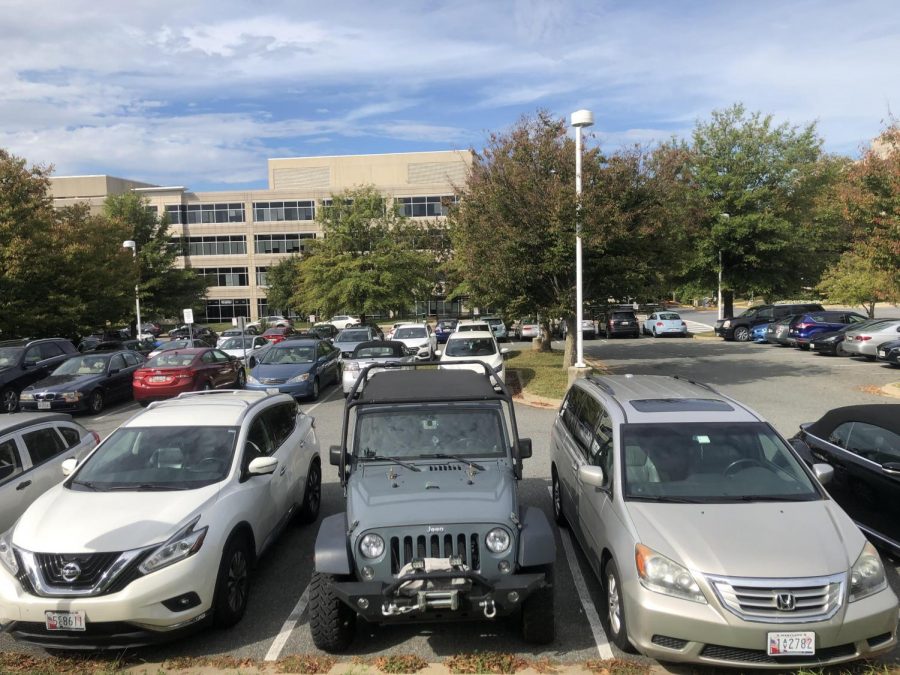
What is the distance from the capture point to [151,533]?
5008 mm

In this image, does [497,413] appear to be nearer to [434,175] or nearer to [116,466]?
[116,466]

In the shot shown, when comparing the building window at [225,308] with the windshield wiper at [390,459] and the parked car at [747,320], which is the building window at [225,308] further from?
the windshield wiper at [390,459]

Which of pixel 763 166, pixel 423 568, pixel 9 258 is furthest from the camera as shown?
pixel 763 166

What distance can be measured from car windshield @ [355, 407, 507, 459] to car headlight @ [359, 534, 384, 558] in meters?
1.06

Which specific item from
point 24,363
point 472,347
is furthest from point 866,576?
point 24,363

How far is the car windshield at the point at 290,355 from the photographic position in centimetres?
1858

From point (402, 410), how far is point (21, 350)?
55.8 feet

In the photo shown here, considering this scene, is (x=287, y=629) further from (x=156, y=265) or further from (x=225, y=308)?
(x=225, y=308)

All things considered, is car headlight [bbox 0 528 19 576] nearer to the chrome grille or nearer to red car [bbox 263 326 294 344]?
the chrome grille

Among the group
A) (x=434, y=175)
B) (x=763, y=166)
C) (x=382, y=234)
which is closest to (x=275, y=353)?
(x=382, y=234)

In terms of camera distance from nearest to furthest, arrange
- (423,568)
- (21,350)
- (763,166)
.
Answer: (423,568) → (21,350) → (763,166)

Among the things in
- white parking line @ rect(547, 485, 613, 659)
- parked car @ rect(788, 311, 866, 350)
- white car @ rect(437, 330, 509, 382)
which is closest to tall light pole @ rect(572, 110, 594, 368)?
white car @ rect(437, 330, 509, 382)

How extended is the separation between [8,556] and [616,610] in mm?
4520

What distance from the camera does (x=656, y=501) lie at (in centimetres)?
515
